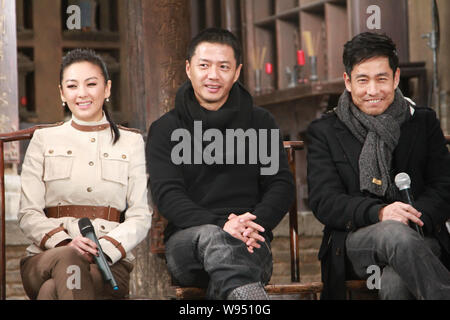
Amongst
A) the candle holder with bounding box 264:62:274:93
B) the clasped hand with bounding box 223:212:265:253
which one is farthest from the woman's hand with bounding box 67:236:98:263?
the candle holder with bounding box 264:62:274:93

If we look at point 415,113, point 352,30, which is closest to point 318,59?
point 352,30

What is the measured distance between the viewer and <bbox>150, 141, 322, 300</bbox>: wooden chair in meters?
2.59

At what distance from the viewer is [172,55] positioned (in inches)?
132

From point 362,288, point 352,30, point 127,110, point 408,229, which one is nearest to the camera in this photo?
point 408,229

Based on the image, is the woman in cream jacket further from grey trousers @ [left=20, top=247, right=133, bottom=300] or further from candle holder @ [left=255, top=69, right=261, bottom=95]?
candle holder @ [left=255, top=69, right=261, bottom=95]

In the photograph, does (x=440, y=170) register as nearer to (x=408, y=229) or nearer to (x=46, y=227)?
(x=408, y=229)

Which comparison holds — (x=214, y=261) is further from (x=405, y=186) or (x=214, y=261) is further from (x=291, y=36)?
(x=291, y=36)

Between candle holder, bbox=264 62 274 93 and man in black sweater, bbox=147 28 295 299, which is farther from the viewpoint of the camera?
candle holder, bbox=264 62 274 93

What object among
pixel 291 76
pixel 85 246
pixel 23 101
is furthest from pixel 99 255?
pixel 23 101

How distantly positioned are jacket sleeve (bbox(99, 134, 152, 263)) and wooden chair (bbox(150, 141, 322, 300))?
21 centimetres

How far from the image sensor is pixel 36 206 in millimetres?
2611

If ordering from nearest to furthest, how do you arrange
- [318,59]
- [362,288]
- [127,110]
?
[362,288]
[318,59]
[127,110]

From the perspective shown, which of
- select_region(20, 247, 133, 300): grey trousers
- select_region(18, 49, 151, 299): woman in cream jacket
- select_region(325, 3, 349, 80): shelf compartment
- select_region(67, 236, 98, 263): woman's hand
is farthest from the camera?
select_region(325, 3, 349, 80): shelf compartment

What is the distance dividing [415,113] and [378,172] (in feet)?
0.95
